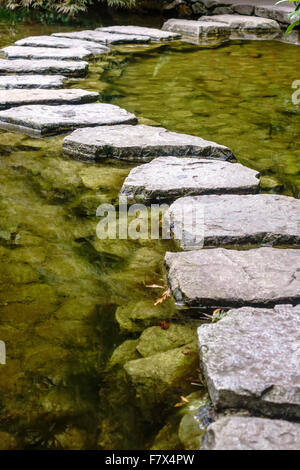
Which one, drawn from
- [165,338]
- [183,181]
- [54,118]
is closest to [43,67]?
[54,118]

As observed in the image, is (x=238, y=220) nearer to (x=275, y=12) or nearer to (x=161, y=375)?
(x=161, y=375)

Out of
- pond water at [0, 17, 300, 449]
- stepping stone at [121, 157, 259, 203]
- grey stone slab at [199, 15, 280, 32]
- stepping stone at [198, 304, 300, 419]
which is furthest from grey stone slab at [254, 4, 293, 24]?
stepping stone at [198, 304, 300, 419]

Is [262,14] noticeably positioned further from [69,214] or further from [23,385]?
[23,385]

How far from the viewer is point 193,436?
138 cm

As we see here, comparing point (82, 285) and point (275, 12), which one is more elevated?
point (275, 12)

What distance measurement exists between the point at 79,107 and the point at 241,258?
90.8 inches

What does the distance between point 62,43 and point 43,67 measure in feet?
4.85

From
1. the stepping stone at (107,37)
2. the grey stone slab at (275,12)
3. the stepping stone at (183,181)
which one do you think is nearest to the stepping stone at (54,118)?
the stepping stone at (183,181)

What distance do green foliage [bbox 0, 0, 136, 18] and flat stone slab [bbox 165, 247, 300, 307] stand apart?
884 cm

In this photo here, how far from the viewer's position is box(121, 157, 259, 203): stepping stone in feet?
8.82

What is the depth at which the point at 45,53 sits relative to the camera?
5625 millimetres

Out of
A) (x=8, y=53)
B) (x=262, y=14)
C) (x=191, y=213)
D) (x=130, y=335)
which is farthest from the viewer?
(x=262, y=14)

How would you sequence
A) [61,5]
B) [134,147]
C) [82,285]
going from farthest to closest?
1. [61,5]
2. [134,147]
3. [82,285]
